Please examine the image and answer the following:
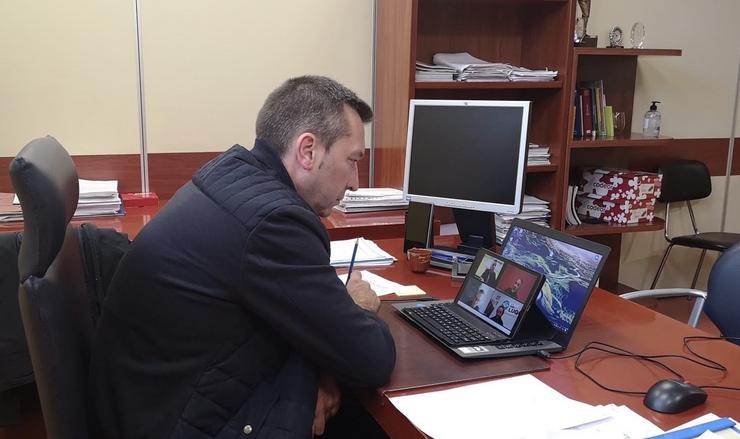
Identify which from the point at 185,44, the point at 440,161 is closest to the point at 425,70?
the point at 440,161

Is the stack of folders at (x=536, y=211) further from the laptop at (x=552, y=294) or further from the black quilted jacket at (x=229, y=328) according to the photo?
the black quilted jacket at (x=229, y=328)

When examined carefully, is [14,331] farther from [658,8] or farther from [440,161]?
[658,8]

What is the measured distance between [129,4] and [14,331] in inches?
62.1

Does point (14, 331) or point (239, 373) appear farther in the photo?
point (14, 331)

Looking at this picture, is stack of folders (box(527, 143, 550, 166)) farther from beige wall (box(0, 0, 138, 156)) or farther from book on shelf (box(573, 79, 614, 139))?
beige wall (box(0, 0, 138, 156))

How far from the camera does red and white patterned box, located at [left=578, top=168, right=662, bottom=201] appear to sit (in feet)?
10.7

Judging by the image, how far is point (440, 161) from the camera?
2.14m

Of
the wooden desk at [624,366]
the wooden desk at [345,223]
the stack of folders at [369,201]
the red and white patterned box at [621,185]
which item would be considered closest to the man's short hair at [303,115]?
the wooden desk at [624,366]

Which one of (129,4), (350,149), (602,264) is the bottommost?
(602,264)

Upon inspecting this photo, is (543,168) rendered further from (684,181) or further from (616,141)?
(684,181)

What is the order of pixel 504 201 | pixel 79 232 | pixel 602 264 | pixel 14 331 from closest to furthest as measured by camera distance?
pixel 602 264, pixel 79 232, pixel 14 331, pixel 504 201

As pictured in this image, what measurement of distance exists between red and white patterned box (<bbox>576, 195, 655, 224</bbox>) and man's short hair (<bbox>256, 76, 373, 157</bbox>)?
2.26 meters

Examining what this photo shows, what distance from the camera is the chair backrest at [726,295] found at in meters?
1.78

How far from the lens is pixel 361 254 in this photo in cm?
217
